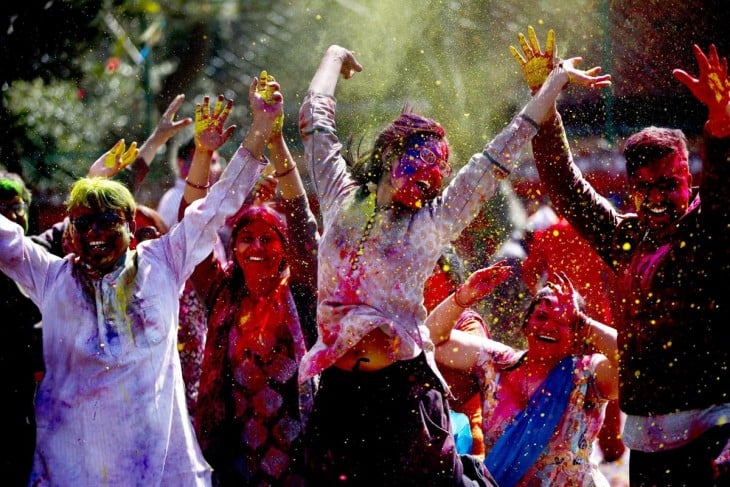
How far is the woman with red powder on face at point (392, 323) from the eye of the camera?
3.11 m

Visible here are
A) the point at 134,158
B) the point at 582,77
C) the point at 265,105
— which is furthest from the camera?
the point at 134,158

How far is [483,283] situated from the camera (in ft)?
12.5

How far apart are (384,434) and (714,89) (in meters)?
1.56

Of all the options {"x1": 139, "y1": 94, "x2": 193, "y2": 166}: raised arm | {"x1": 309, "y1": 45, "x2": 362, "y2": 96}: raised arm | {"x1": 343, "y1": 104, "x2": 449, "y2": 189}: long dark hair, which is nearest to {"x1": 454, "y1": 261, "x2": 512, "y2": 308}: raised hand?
{"x1": 343, "y1": 104, "x2": 449, "y2": 189}: long dark hair

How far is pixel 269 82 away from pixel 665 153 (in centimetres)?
148

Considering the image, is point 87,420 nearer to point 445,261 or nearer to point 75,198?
point 75,198

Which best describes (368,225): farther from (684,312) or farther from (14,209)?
(14,209)


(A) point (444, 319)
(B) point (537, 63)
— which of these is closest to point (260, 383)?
(A) point (444, 319)

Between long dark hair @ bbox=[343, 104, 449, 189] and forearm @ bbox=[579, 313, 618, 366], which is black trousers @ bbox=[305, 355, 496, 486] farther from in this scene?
forearm @ bbox=[579, 313, 618, 366]

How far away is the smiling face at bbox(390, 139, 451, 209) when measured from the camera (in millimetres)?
3215

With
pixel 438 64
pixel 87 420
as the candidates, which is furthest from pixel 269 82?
pixel 438 64

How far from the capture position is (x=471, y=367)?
416 centimetres

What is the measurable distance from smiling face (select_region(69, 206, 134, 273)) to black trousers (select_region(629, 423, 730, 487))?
197 cm

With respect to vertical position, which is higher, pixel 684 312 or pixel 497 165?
pixel 497 165
